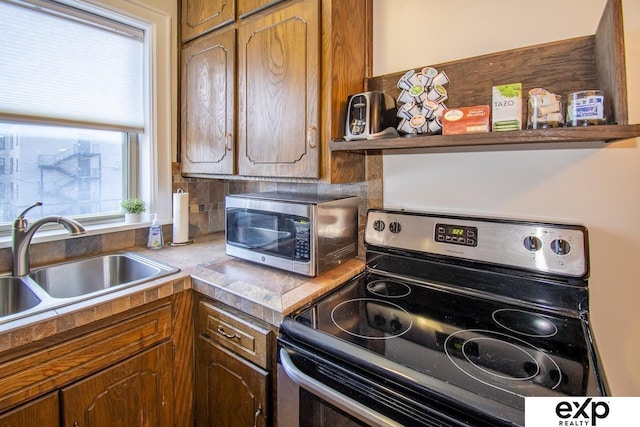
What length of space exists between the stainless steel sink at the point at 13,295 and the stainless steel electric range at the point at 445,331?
3.52 feet

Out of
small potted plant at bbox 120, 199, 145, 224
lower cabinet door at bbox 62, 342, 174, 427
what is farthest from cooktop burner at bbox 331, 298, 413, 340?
small potted plant at bbox 120, 199, 145, 224

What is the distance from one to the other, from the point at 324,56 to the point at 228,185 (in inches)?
49.0

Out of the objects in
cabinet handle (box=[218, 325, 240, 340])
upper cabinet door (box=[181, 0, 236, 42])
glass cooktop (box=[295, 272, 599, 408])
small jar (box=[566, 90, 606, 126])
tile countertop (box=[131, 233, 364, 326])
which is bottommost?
cabinet handle (box=[218, 325, 240, 340])

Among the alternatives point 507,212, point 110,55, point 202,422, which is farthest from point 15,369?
point 507,212

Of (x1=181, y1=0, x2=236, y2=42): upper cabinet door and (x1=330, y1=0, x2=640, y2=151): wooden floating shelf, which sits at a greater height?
(x1=181, y1=0, x2=236, y2=42): upper cabinet door

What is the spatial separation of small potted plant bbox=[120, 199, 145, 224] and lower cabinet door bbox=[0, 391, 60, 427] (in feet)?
3.04

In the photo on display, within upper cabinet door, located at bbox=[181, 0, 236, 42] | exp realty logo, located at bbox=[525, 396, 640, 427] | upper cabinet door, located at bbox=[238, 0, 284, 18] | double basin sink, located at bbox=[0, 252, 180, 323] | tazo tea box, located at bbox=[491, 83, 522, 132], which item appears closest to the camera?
exp realty logo, located at bbox=[525, 396, 640, 427]

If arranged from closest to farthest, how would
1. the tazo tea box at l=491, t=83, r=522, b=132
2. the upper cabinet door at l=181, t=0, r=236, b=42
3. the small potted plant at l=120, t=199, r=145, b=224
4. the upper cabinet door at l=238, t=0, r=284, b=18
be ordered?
the tazo tea box at l=491, t=83, r=522, b=132 → the upper cabinet door at l=238, t=0, r=284, b=18 → the upper cabinet door at l=181, t=0, r=236, b=42 → the small potted plant at l=120, t=199, r=145, b=224

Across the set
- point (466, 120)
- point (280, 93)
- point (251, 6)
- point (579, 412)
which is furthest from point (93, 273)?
point (579, 412)

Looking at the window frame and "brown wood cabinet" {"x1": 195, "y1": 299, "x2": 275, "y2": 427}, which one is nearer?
"brown wood cabinet" {"x1": 195, "y1": 299, "x2": 275, "y2": 427}

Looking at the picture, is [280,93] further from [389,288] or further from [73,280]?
[73,280]

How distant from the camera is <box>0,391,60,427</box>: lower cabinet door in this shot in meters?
0.89

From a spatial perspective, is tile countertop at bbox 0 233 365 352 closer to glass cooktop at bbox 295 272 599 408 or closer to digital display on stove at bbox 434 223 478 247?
glass cooktop at bbox 295 272 599 408

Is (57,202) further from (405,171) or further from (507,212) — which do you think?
(507,212)
